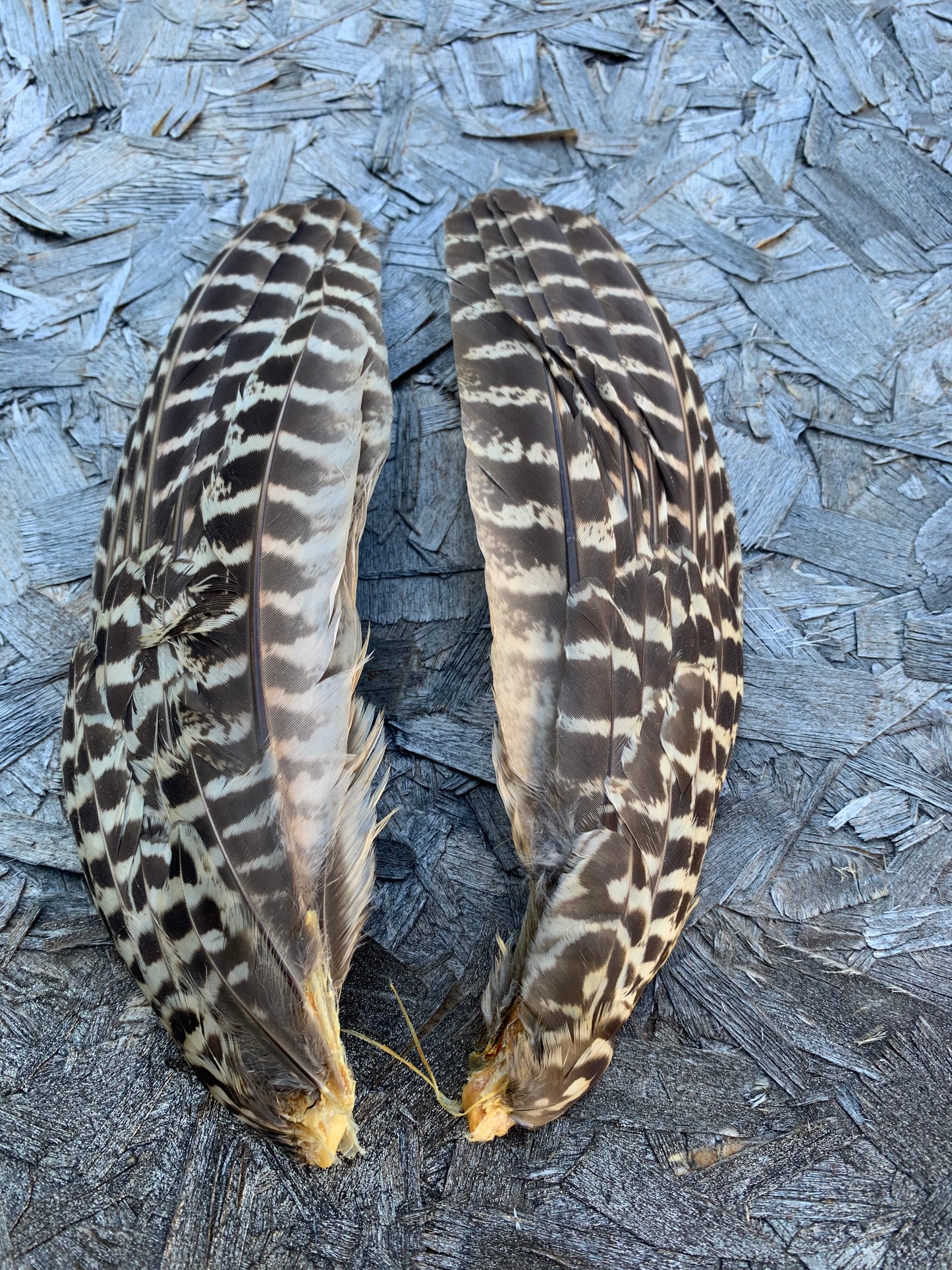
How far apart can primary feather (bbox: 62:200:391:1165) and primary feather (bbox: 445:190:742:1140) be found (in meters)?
0.23

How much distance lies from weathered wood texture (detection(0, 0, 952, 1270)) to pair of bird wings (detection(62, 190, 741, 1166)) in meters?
0.15

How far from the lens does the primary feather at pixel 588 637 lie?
1.44 m

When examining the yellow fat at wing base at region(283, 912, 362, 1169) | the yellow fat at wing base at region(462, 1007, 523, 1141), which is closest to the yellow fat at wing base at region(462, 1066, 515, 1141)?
the yellow fat at wing base at region(462, 1007, 523, 1141)

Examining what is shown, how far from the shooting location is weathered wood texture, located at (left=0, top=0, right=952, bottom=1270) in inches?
58.7

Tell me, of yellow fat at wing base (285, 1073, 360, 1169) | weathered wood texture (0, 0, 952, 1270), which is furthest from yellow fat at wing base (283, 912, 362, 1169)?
weathered wood texture (0, 0, 952, 1270)

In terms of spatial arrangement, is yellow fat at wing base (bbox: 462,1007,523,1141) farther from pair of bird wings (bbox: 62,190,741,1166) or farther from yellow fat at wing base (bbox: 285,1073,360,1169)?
yellow fat at wing base (bbox: 285,1073,360,1169)

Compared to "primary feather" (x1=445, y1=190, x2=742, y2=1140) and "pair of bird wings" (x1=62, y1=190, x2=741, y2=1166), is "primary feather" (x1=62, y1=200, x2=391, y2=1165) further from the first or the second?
"primary feather" (x1=445, y1=190, x2=742, y2=1140)

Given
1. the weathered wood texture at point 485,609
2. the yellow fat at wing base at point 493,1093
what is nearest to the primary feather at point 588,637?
the yellow fat at wing base at point 493,1093

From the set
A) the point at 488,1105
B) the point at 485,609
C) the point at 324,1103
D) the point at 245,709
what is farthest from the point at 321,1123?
the point at 485,609

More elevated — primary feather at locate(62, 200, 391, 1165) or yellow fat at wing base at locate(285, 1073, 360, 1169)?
primary feather at locate(62, 200, 391, 1165)

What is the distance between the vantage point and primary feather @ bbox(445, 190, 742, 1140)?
1.44m

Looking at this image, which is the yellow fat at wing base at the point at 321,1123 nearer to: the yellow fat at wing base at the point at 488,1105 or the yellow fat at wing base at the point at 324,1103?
the yellow fat at wing base at the point at 324,1103

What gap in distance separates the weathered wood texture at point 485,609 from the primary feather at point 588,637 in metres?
0.16

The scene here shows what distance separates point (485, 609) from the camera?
192 centimetres
